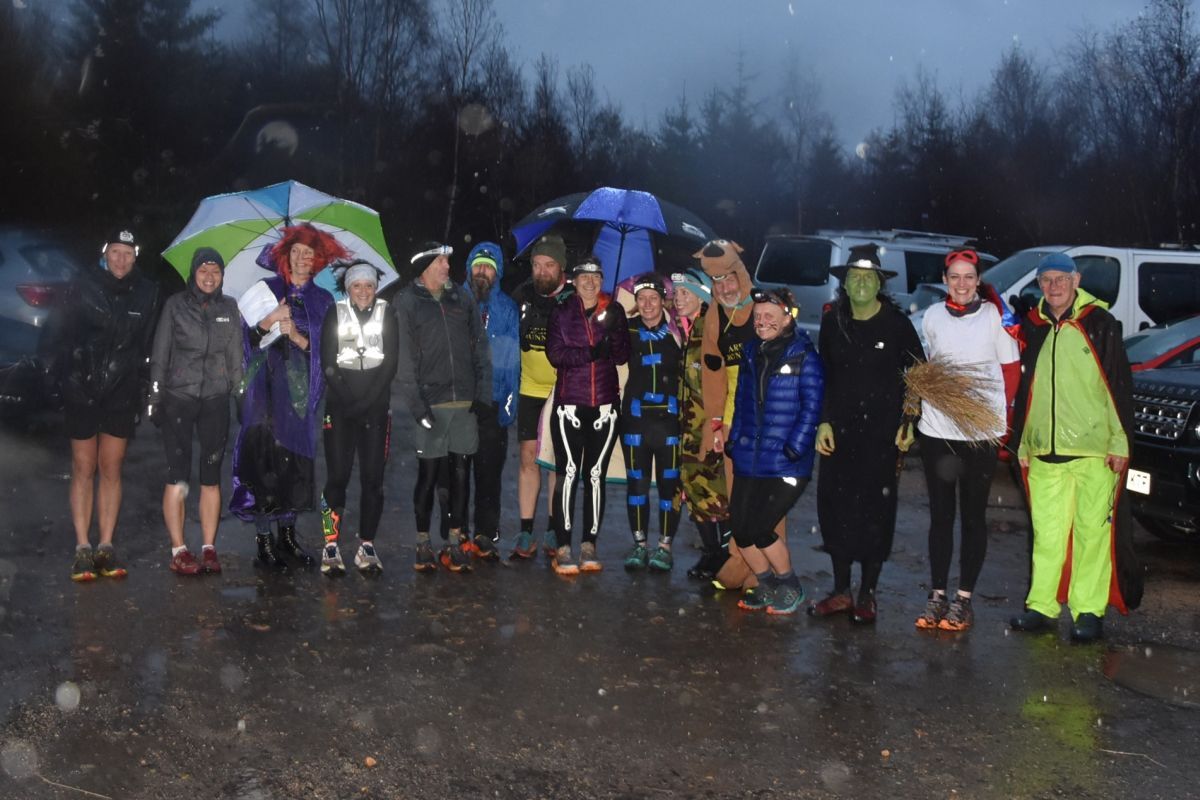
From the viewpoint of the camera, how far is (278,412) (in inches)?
294

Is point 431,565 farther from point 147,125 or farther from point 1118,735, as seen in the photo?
point 147,125

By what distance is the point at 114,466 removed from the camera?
7223mm

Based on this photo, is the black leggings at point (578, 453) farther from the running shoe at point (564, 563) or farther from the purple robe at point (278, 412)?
the purple robe at point (278, 412)

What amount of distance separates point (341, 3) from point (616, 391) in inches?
1266

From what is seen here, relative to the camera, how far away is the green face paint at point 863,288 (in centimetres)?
675

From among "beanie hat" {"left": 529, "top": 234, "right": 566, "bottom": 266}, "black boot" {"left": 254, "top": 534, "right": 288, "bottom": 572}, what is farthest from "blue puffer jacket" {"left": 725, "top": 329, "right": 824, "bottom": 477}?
"black boot" {"left": 254, "top": 534, "right": 288, "bottom": 572}

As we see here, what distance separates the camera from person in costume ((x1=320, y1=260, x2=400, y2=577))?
24.1 feet

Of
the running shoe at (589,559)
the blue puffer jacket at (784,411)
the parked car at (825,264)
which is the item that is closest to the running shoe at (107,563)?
the running shoe at (589,559)

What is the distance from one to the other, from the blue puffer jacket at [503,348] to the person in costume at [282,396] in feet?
3.31

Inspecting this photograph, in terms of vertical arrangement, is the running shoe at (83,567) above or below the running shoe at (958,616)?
above

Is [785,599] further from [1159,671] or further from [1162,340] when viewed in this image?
[1162,340]

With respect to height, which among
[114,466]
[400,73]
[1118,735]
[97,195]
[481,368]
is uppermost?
[400,73]

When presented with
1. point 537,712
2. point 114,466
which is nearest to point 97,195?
point 114,466

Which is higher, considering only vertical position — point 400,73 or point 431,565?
point 400,73
